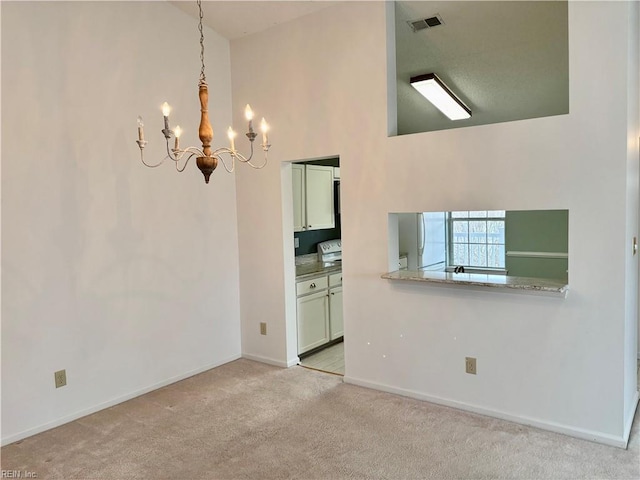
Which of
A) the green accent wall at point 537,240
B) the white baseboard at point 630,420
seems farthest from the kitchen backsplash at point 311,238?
the white baseboard at point 630,420

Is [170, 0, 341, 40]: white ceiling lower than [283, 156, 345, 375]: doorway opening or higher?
higher

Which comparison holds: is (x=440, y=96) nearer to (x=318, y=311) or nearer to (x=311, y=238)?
(x=311, y=238)

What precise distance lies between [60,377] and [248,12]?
318 centimetres

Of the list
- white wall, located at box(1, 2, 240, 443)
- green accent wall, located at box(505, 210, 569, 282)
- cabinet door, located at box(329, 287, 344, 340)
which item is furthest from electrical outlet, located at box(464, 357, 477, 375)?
green accent wall, located at box(505, 210, 569, 282)

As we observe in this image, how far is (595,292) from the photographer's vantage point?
2.65 metres

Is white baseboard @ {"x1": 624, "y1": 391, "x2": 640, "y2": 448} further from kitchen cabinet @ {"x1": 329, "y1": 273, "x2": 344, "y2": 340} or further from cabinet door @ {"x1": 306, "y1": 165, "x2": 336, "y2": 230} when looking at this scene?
cabinet door @ {"x1": 306, "y1": 165, "x2": 336, "y2": 230}

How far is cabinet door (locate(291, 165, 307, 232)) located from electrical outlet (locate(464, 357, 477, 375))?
2339 millimetres

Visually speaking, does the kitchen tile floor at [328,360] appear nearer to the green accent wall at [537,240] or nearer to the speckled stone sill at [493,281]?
the speckled stone sill at [493,281]

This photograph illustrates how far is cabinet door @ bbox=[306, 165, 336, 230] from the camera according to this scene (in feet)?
16.5

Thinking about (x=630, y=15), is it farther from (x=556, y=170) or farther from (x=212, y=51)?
(x=212, y=51)

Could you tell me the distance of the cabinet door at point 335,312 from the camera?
15.8ft

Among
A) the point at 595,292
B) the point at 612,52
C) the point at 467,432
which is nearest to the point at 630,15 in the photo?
the point at 612,52

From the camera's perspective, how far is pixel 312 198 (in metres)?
5.07

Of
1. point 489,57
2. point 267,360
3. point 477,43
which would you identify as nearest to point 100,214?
point 267,360
